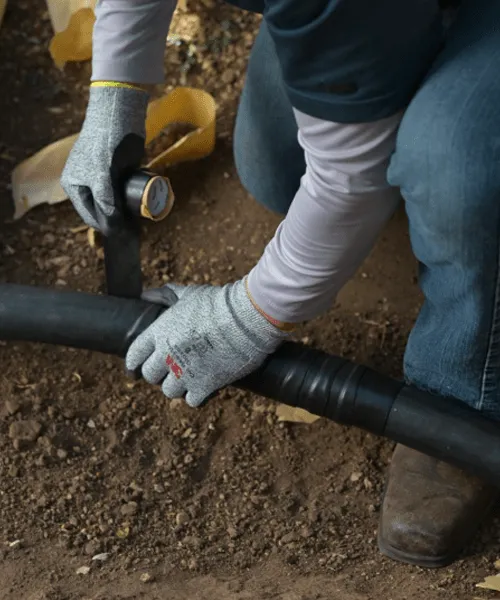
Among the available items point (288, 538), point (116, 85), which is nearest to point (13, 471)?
point (288, 538)

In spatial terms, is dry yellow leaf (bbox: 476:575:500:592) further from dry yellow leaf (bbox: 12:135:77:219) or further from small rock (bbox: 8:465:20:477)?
dry yellow leaf (bbox: 12:135:77:219)

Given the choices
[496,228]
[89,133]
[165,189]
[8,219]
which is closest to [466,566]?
[496,228]

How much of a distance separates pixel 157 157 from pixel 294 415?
2.09 ft

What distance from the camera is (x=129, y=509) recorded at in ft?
4.47

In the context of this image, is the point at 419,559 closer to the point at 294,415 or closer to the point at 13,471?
the point at 294,415

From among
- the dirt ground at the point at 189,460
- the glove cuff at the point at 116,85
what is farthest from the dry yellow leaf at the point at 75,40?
the glove cuff at the point at 116,85

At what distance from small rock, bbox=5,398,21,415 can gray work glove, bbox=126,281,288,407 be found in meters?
0.26

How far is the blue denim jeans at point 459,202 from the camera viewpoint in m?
1.04

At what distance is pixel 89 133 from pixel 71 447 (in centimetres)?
52

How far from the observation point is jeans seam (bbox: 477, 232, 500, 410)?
111 centimetres

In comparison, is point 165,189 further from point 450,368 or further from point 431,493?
point 431,493

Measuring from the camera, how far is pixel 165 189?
1300 millimetres

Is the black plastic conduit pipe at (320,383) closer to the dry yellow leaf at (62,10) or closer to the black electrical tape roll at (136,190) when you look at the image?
the black electrical tape roll at (136,190)

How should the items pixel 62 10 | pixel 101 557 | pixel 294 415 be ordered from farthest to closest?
pixel 62 10
pixel 294 415
pixel 101 557
